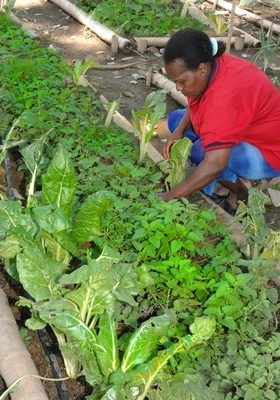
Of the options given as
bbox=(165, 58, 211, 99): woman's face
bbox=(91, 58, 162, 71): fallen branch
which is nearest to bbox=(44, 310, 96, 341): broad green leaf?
bbox=(165, 58, 211, 99): woman's face

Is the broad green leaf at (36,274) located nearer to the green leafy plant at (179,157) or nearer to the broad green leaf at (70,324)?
the broad green leaf at (70,324)

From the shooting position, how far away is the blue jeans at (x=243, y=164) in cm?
372

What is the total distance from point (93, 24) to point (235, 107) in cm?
402

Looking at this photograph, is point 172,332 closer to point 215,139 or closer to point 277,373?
point 277,373

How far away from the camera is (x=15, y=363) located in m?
2.55

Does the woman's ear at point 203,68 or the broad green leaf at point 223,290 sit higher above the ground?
the woman's ear at point 203,68

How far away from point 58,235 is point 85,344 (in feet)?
2.09

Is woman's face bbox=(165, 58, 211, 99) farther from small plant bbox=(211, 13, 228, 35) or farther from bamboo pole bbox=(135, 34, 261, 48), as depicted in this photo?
small plant bbox=(211, 13, 228, 35)

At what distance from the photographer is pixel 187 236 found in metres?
3.03

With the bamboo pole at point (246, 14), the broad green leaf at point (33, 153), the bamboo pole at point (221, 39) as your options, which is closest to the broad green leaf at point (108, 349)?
the broad green leaf at point (33, 153)

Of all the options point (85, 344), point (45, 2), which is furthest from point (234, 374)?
point (45, 2)

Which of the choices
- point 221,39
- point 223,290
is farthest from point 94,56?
point 223,290

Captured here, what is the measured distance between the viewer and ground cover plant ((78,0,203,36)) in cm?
687

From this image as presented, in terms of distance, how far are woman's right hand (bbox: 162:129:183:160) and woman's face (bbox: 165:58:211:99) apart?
61cm
